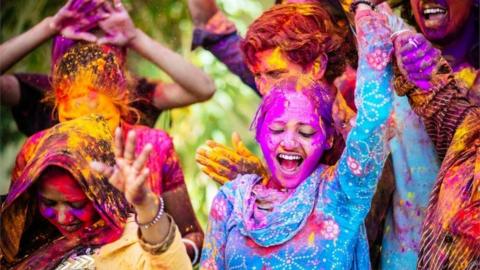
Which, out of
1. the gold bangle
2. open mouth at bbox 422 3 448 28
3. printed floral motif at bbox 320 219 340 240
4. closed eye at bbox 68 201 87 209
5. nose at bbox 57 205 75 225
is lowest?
printed floral motif at bbox 320 219 340 240

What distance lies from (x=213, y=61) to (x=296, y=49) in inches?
21.9


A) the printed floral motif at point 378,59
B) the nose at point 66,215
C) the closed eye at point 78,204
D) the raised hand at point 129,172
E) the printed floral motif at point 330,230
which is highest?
the raised hand at point 129,172

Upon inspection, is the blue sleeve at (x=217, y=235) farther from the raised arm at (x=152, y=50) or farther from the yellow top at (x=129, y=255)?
the raised arm at (x=152, y=50)

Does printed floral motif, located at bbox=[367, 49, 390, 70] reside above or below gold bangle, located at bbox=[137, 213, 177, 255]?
above

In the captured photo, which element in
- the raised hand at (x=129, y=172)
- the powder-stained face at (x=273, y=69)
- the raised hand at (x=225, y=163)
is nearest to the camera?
the raised hand at (x=129, y=172)

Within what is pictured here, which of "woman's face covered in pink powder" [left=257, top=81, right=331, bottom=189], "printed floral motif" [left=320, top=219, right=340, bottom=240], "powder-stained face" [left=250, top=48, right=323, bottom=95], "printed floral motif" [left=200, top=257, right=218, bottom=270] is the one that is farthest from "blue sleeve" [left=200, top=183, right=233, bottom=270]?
"powder-stained face" [left=250, top=48, right=323, bottom=95]

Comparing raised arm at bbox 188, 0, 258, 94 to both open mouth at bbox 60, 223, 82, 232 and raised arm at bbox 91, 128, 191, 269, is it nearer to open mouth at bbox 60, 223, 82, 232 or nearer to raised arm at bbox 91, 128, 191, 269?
open mouth at bbox 60, 223, 82, 232

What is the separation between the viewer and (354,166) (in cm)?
350

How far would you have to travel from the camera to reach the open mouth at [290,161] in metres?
3.69

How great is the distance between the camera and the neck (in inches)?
164

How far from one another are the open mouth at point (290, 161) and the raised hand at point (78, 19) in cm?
95

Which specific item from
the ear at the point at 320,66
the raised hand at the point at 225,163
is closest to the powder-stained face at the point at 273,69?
the ear at the point at 320,66

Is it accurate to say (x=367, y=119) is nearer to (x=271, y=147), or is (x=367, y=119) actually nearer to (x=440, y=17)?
(x=271, y=147)

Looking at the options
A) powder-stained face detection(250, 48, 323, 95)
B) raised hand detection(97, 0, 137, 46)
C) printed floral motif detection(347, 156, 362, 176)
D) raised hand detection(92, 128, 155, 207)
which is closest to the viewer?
raised hand detection(92, 128, 155, 207)
